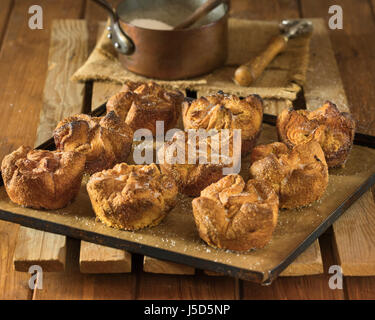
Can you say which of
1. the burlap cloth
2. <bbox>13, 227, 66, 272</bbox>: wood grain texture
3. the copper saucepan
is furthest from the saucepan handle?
<bbox>13, 227, 66, 272</bbox>: wood grain texture

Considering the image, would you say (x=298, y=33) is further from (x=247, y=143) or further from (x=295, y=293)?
(x=295, y=293)

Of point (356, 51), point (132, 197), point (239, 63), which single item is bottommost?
point (132, 197)

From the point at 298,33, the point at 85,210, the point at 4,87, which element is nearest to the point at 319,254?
the point at 85,210

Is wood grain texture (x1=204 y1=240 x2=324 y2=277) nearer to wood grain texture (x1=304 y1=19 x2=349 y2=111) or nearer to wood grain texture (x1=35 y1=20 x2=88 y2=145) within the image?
wood grain texture (x1=304 y1=19 x2=349 y2=111)

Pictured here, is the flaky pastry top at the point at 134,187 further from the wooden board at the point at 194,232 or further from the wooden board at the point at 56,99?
the wooden board at the point at 56,99

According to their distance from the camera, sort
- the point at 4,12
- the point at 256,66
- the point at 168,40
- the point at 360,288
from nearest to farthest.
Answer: the point at 360,288, the point at 168,40, the point at 256,66, the point at 4,12

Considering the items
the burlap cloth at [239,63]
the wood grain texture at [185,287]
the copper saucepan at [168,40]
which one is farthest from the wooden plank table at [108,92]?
the copper saucepan at [168,40]

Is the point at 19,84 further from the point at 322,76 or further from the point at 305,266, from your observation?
the point at 305,266

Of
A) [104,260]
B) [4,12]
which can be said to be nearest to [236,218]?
[104,260]
